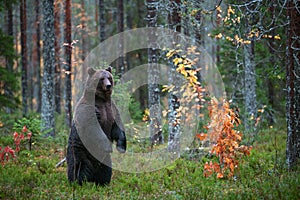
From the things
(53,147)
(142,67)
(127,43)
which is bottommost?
(53,147)

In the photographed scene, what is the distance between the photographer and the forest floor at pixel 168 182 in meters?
6.72

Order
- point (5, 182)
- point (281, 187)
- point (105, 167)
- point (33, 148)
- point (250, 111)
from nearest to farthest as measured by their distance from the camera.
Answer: point (281, 187) → point (5, 182) → point (105, 167) → point (33, 148) → point (250, 111)

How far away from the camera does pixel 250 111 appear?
49.2 feet

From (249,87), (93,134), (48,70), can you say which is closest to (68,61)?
(48,70)

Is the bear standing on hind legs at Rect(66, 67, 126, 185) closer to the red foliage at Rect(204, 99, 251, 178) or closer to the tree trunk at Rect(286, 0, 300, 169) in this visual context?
the red foliage at Rect(204, 99, 251, 178)

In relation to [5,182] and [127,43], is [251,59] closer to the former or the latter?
[5,182]

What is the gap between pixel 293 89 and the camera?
8.00m

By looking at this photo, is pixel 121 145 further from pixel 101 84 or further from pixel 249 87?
pixel 249 87

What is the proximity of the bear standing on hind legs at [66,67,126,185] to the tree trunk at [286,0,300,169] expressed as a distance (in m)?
3.79

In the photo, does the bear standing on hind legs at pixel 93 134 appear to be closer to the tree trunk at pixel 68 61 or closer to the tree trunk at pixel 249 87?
the tree trunk at pixel 249 87

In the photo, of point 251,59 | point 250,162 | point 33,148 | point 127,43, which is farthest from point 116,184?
point 127,43

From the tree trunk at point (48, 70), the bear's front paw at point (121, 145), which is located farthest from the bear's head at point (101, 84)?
the tree trunk at point (48, 70)

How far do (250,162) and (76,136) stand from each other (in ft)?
15.0

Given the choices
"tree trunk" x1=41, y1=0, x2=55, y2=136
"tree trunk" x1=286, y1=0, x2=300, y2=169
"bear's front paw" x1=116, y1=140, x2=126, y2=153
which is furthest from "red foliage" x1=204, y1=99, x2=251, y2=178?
"tree trunk" x1=41, y1=0, x2=55, y2=136
